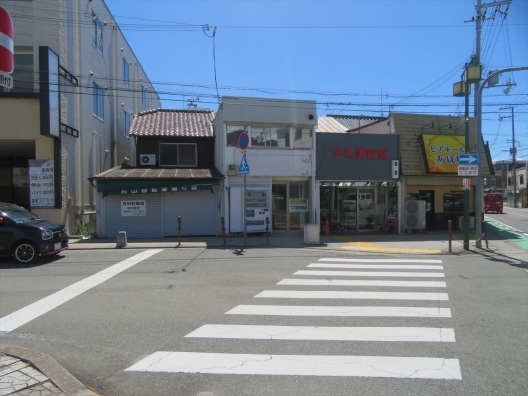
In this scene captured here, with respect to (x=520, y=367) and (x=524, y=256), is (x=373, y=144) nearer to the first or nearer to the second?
(x=524, y=256)

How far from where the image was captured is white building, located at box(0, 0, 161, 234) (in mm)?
16281

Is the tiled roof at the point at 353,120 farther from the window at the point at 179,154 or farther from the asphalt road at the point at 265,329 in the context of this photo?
the asphalt road at the point at 265,329

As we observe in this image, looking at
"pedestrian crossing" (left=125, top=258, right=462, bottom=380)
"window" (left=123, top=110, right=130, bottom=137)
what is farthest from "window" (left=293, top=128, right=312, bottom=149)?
"window" (left=123, top=110, right=130, bottom=137)

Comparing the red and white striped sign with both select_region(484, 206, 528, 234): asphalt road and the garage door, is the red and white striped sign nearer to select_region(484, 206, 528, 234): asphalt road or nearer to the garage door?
the garage door

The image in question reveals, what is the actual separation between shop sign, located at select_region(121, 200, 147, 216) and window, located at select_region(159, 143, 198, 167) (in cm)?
365

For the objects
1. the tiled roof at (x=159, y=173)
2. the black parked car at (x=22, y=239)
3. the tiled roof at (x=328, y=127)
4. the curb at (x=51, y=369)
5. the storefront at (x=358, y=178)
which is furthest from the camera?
the tiled roof at (x=328, y=127)

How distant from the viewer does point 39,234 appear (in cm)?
1151

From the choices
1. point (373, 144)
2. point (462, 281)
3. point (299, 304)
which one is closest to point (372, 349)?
point (299, 304)

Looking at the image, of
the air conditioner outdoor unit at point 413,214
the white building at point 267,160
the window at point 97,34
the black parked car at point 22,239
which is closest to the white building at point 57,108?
the window at point 97,34

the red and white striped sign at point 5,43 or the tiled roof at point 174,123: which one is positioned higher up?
the tiled roof at point 174,123

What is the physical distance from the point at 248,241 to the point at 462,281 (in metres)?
8.67

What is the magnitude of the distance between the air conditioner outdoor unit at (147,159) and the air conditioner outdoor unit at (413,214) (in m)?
12.5

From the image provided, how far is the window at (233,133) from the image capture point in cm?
1836

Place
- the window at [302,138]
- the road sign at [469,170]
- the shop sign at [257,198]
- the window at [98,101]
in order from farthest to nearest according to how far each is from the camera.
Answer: the window at [98,101], the window at [302,138], the shop sign at [257,198], the road sign at [469,170]
